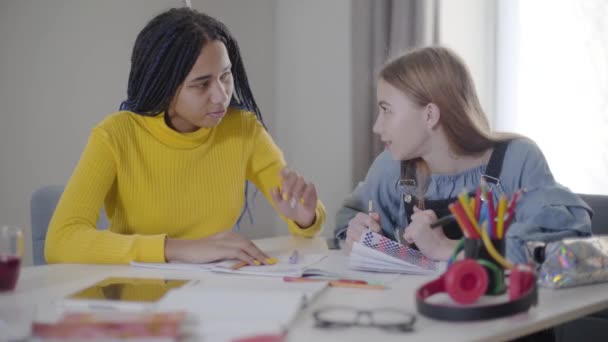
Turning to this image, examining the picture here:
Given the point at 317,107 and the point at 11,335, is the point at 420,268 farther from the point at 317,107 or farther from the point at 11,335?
the point at 317,107

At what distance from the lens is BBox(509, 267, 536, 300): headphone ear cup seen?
40.6 inches

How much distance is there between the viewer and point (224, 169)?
1.81 meters

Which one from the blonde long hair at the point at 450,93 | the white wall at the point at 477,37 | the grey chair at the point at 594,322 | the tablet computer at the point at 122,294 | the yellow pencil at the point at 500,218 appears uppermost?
the white wall at the point at 477,37

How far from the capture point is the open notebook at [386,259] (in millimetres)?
1317

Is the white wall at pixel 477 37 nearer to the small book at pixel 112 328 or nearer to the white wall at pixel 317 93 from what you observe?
the white wall at pixel 317 93

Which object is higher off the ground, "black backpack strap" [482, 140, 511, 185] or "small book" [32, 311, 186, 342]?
"black backpack strap" [482, 140, 511, 185]

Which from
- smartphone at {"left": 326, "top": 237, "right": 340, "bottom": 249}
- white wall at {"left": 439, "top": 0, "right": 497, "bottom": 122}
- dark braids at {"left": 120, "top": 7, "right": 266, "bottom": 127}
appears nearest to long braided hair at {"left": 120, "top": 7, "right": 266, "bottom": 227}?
dark braids at {"left": 120, "top": 7, "right": 266, "bottom": 127}

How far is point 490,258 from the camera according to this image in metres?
1.11

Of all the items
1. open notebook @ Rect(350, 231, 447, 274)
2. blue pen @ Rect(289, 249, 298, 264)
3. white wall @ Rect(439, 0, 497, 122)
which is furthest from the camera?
white wall @ Rect(439, 0, 497, 122)

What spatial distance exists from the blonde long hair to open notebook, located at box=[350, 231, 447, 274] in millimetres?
348

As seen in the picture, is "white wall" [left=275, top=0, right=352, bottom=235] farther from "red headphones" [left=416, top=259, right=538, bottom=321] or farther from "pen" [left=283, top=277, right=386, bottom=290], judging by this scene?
"red headphones" [left=416, top=259, right=538, bottom=321]

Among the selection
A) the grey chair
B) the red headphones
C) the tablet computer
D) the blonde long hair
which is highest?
the blonde long hair

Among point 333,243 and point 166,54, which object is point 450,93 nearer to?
point 333,243

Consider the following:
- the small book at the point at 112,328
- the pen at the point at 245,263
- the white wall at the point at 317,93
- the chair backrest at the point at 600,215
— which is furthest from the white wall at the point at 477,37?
the small book at the point at 112,328
